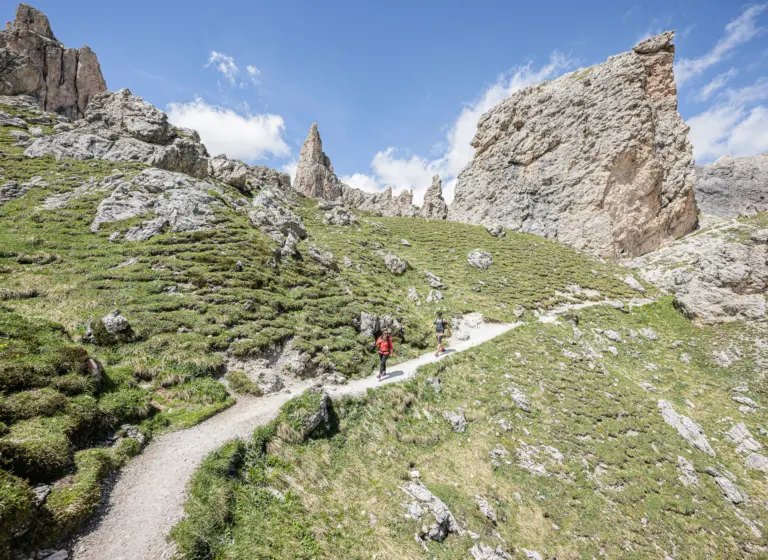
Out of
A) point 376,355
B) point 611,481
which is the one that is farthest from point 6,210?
point 611,481

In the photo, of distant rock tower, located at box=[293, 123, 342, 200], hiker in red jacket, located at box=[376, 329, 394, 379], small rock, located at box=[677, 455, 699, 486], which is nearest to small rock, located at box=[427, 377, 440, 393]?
hiker in red jacket, located at box=[376, 329, 394, 379]

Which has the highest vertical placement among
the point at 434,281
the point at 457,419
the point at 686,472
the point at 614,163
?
the point at 614,163

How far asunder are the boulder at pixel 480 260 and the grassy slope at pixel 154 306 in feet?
9.44

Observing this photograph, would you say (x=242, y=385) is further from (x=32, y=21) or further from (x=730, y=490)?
(x=32, y=21)

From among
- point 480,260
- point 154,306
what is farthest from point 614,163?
point 154,306

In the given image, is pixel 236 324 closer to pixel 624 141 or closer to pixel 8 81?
pixel 624 141

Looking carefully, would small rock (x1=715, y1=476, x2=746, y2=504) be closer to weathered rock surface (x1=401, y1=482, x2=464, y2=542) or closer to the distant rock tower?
weathered rock surface (x1=401, y1=482, x2=464, y2=542)

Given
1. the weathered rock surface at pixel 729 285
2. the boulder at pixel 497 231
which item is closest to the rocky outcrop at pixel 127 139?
the boulder at pixel 497 231

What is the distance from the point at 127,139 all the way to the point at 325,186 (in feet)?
372

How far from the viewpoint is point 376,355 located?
2272cm

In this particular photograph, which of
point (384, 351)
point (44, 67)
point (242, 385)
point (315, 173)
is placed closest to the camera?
point (242, 385)

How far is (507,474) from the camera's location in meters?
14.9

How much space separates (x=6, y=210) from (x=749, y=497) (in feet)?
203

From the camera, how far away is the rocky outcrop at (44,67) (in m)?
Result: 67.4
